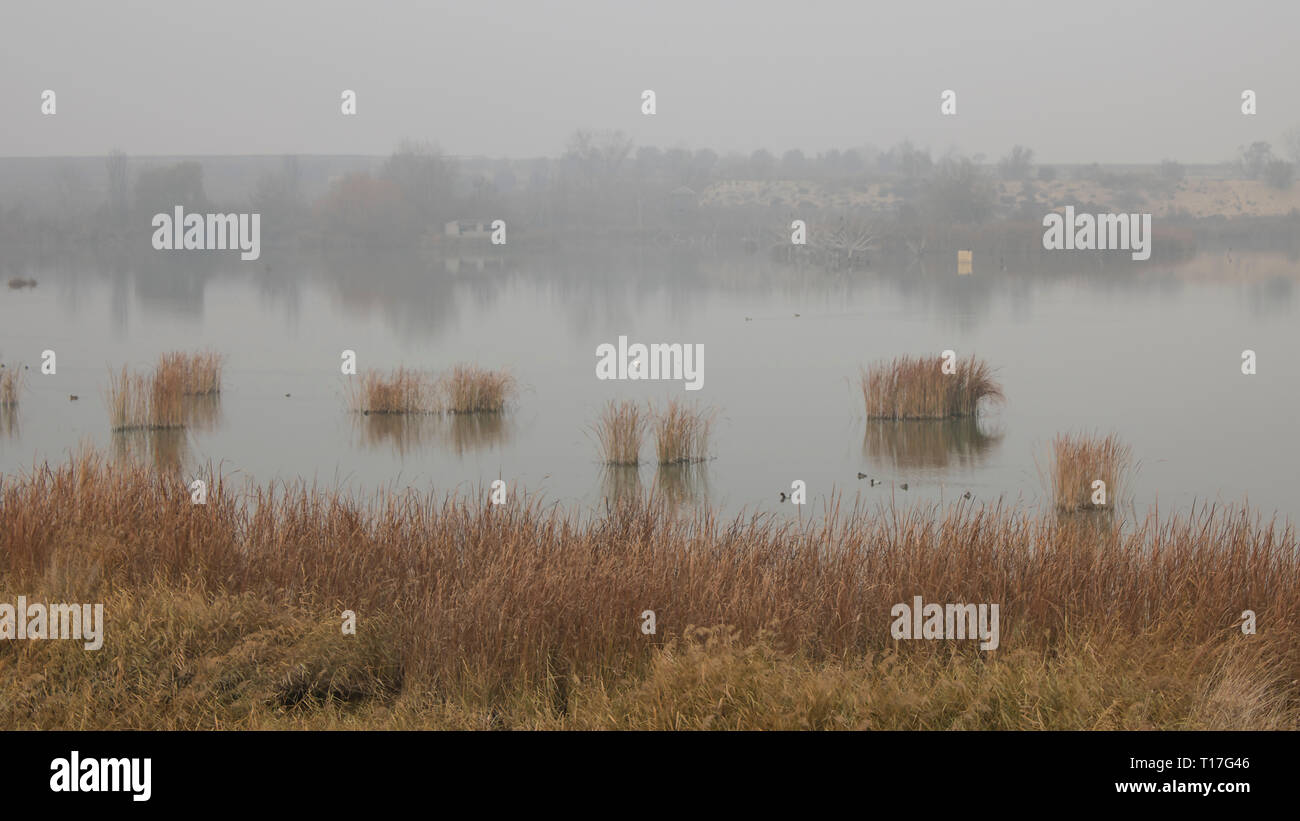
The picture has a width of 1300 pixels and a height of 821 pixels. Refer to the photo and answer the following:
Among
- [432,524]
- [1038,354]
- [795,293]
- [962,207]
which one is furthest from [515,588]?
[962,207]

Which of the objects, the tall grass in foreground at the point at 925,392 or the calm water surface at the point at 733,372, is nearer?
the calm water surface at the point at 733,372

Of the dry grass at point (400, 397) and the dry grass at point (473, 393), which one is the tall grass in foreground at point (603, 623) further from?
the dry grass at point (473, 393)

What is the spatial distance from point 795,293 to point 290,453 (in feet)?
93.4

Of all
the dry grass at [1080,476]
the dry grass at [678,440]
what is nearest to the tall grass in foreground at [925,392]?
the dry grass at [678,440]

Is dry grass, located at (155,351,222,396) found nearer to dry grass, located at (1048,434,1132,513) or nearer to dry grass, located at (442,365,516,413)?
dry grass, located at (442,365,516,413)

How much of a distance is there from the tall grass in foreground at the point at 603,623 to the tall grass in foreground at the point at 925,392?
773 cm

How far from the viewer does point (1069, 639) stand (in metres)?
5.88

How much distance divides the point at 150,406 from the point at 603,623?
11.0m

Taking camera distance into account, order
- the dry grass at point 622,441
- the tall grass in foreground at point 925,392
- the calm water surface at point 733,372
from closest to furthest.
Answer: the calm water surface at point 733,372 < the dry grass at point 622,441 < the tall grass in foreground at point 925,392

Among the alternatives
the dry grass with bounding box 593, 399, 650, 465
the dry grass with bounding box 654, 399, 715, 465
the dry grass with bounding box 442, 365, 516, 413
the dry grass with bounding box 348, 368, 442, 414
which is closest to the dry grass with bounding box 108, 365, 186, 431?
the dry grass with bounding box 348, 368, 442, 414

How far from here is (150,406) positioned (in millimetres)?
15383

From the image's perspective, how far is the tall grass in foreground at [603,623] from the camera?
5035 millimetres

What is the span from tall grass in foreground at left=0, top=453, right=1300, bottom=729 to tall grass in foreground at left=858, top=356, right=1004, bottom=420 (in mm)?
7733

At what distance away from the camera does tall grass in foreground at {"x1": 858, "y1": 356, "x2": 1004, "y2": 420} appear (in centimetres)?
1556
